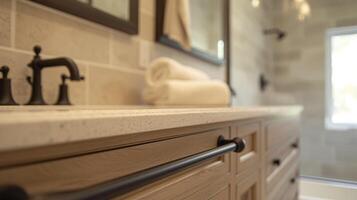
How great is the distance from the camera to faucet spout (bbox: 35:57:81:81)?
2.41 feet

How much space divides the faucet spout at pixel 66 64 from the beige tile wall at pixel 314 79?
8.32 ft

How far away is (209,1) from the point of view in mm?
1813

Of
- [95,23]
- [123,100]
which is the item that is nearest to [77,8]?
[95,23]

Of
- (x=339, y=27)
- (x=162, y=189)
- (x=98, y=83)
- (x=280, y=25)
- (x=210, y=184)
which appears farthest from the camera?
(x=280, y=25)

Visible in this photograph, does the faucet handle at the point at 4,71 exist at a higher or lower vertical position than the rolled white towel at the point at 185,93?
higher

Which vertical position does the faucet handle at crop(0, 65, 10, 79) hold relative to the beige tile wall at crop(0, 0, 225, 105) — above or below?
below

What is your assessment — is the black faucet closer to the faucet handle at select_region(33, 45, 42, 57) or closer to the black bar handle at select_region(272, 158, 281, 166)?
the faucet handle at select_region(33, 45, 42, 57)

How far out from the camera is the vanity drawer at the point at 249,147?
2.56ft

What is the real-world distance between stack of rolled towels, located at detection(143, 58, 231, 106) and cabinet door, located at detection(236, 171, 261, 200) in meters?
0.36

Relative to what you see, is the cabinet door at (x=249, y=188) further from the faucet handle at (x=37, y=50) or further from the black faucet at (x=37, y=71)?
the faucet handle at (x=37, y=50)

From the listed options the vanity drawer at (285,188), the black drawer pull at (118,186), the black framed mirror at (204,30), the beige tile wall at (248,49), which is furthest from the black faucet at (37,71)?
the beige tile wall at (248,49)

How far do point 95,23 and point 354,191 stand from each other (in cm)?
222

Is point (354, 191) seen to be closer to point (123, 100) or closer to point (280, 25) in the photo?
point (280, 25)

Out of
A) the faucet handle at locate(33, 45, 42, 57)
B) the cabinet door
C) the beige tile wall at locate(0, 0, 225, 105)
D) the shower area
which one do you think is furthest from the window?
the faucet handle at locate(33, 45, 42, 57)
